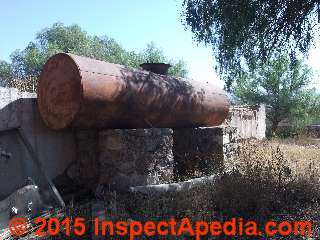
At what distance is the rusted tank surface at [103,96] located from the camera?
451cm

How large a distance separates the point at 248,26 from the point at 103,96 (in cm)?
303

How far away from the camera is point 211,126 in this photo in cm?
679

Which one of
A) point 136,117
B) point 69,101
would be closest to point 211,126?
point 136,117

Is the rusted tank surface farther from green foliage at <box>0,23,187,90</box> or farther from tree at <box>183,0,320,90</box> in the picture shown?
green foliage at <box>0,23,187,90</box>

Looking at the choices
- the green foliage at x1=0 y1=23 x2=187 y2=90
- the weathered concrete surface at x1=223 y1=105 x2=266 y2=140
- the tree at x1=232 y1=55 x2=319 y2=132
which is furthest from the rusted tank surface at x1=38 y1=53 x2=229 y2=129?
the green foliage at x1=0 y1=23 x2=187 y2=90

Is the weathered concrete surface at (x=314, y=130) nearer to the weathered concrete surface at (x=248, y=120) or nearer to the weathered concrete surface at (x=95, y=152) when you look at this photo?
the weathered concrete surface at (x=248, y=120)

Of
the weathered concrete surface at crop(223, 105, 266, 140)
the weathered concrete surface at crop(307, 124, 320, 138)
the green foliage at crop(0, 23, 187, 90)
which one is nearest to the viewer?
the weathered concrete surface at crop(223, 105, 266, 140)

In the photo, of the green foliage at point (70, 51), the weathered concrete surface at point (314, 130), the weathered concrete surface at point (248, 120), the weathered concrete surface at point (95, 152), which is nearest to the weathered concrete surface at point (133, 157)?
the weathered concrete surface at point (95, 152)

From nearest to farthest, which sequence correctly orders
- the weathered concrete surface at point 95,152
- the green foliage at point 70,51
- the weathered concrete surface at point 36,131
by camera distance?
the weathered concrete surface at point 36,131
the weathered concrete surface at point 95,152
the green foliage at point 70,51

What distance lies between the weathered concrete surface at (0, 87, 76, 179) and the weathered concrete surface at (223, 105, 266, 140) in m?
6.76

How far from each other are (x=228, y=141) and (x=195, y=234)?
3.31 m

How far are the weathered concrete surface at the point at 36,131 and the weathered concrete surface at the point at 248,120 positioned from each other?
22.2 feet

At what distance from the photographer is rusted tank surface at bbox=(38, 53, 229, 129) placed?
177 inches

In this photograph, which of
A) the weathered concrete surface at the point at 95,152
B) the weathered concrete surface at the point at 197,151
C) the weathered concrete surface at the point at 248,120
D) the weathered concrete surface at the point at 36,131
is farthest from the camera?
the weathered concrete surface at the point at 248,120
